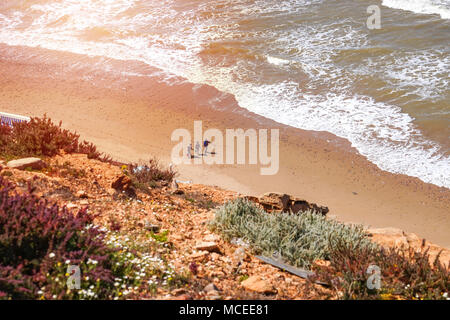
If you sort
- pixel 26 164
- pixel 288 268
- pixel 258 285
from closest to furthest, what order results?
pixel 258 285 < pixel 288 268 < pixel 26 164

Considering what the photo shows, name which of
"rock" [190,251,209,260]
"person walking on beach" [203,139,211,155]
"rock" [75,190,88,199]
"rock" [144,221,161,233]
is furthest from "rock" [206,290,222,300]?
"person walking on beach" [203,139,211,155]

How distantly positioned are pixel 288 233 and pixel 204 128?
1106cm

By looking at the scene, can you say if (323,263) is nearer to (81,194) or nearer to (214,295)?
(214,295)

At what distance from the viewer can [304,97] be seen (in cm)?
1839

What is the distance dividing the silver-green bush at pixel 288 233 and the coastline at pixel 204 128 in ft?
18.9

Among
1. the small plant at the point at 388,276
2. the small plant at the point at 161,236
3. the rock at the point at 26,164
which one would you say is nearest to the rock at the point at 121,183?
the rock at the point at 26,164

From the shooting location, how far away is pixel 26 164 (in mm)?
7629

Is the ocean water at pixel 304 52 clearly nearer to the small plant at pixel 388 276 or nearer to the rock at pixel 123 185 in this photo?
the small plant at pixel 388 276

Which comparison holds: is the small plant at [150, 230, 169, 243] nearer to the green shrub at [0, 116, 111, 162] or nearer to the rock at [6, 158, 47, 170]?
the rock at [6, 158, 47, 170]

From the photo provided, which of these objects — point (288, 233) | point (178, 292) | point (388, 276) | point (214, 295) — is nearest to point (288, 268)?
point (288, 233)

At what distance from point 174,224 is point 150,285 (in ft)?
7.05

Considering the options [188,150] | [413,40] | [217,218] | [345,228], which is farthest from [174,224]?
[413,40]

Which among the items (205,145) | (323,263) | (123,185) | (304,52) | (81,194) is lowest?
(205,145)

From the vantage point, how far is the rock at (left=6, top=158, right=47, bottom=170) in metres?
7.51
